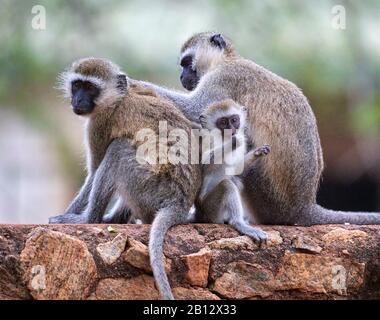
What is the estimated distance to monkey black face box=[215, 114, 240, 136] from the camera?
7.48m

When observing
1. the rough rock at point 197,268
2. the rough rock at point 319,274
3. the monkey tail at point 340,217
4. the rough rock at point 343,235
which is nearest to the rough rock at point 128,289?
the rough rock at point 197,268

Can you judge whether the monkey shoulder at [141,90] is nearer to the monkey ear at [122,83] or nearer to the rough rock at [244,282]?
the monkey ear at [122,83]

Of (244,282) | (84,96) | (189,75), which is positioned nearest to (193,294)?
(244,282)

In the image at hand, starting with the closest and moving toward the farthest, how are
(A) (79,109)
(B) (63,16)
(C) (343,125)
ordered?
(A) (79,109), (C) (343,125), (B) (63,16)

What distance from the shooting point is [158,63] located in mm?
13930

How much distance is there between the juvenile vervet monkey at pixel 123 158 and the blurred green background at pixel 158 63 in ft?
18.7

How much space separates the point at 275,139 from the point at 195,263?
163cm

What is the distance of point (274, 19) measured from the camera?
14.9m

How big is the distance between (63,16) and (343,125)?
4457mm

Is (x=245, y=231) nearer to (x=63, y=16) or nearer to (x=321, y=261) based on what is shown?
(x=321, y=261)

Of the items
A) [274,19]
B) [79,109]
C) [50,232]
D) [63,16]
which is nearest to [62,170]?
[63,16]

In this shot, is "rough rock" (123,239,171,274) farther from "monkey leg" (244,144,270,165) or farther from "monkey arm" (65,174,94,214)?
"monkey leg" (244,144,270,165)

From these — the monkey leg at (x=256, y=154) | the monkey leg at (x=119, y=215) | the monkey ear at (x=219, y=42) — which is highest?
the monkey ear at (x=219, y=42)

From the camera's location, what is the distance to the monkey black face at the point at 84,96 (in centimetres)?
741
